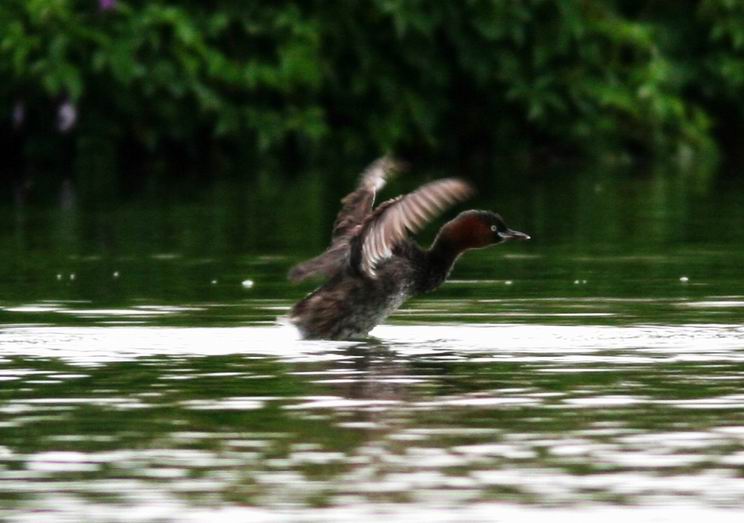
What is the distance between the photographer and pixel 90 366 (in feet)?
35.3

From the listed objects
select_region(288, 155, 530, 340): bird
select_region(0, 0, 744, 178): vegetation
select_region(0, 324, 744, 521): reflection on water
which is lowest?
select_region(0, 324, 744, 521): reflection on water

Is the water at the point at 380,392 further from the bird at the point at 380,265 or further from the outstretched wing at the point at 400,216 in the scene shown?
the outstretched wing at the point at 400,216

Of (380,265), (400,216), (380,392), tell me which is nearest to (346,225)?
(380,265)

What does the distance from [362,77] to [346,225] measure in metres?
20.6

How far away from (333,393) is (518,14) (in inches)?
900

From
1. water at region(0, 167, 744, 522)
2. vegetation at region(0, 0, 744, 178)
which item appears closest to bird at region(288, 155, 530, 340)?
water at region(0, 167, 744, 522)

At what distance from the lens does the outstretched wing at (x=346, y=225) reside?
467 inches

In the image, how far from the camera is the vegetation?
30.0 meters

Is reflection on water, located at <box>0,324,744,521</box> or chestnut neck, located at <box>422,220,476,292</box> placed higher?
chestnut neck, located at <box>422,220,476,292</box>

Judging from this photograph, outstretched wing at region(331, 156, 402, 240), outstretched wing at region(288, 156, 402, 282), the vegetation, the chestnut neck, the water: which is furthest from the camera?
the vegetation

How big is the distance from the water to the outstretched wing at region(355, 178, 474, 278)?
1.55 feet

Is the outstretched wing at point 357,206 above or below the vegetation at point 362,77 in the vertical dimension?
below

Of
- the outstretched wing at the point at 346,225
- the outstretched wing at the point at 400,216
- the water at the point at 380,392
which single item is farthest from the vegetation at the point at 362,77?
the outstretched wing at the point at 400,216

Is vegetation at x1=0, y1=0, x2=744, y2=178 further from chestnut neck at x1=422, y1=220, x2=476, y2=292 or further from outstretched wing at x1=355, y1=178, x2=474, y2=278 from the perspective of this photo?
outstretched wing at x1=355, y1=178, x2=474, y2=278
